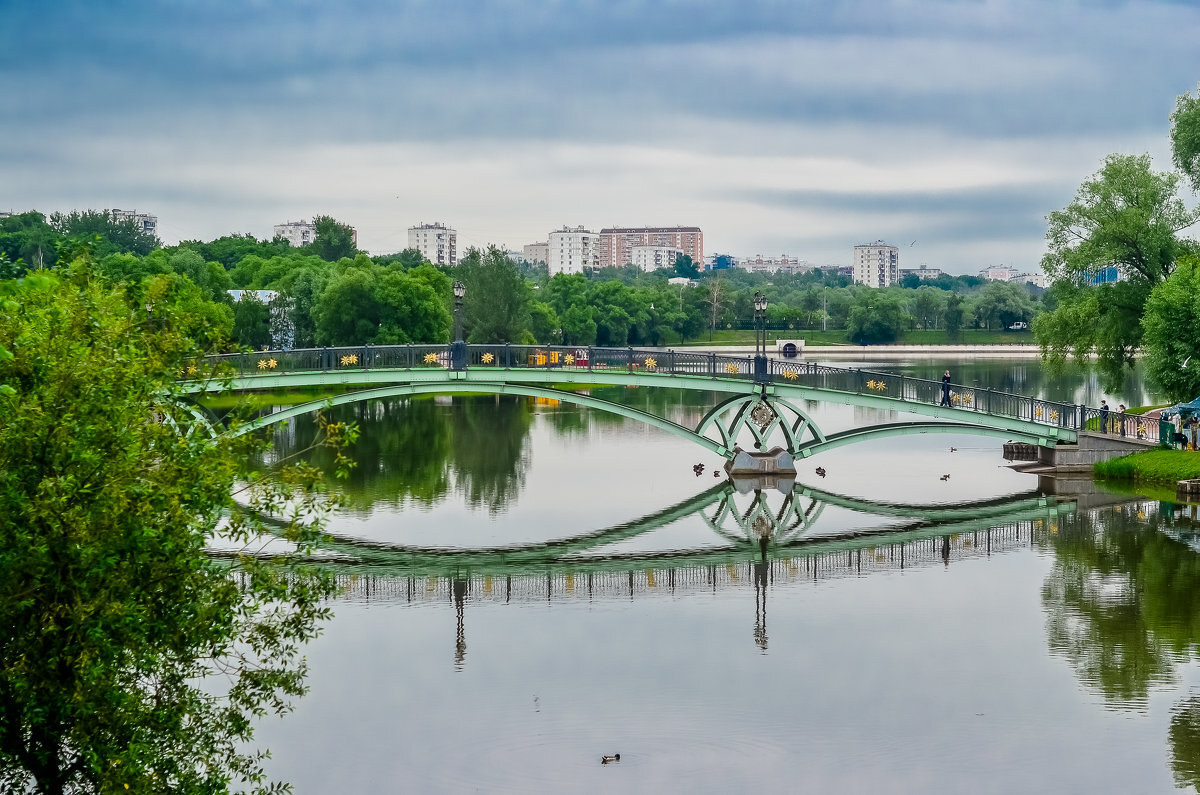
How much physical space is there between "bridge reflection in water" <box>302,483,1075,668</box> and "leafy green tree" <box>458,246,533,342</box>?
51692 millimetres

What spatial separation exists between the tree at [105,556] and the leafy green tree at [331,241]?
447ft

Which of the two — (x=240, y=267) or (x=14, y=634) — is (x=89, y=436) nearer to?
(x=14, y=634)

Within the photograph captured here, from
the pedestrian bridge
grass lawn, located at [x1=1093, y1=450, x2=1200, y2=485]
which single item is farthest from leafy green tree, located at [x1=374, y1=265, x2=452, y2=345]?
grass lawn, located at [x1=1093, y1=450, x2=1200, y2=485]

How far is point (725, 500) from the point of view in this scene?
3759cm

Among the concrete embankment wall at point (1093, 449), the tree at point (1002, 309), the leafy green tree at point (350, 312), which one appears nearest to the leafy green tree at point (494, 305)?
the leafy green tree at point (350, 312)

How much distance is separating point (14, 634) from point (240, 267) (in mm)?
106685

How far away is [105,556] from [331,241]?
139m

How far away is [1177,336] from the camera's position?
4156 cm

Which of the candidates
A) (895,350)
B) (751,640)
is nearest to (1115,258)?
(751,640)

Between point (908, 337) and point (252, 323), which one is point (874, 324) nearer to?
point (908, 337)

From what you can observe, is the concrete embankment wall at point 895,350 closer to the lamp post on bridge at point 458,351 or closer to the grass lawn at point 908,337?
the grass lawn at point 908,337

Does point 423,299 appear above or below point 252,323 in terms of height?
above

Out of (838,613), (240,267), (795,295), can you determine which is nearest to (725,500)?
(838,613)

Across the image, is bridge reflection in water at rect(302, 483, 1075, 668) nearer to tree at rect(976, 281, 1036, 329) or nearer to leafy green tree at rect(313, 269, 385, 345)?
leafy green tree at rect(313, 269, 385, 345)
